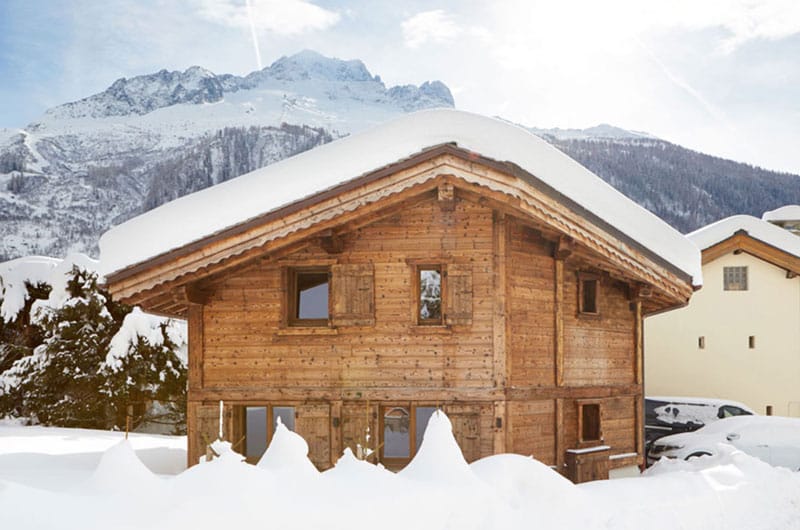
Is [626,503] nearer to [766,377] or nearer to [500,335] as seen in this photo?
[500,335]

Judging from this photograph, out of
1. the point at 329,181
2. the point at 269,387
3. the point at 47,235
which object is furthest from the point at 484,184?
the point at 47,235

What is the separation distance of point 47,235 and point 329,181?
140596mm

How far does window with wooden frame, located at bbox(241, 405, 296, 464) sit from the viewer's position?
45.8 ft

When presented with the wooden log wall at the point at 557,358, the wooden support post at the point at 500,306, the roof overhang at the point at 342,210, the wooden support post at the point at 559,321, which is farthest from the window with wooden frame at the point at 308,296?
the wooden support post at the point at 559,321

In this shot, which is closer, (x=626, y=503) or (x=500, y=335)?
(x=626, y=503)

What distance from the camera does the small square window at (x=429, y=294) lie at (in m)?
13.8

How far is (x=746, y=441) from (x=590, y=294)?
5.04 metres

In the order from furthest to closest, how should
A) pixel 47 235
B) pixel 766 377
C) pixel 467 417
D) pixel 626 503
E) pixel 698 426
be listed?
pixel 47 235
pixel 766 377
pixel 698 426
pixel 467 417
pixel 626 503

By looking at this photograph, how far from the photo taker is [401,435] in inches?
581

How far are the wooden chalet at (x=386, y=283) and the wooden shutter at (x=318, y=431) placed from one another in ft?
0.08

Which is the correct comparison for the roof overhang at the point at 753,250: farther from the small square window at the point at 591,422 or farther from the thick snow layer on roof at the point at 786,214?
the small square window at the point at 591,422

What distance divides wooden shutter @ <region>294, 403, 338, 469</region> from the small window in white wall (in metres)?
17.3

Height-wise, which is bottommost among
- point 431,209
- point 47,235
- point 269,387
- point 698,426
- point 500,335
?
point 698,426

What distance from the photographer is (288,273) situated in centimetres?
1400
